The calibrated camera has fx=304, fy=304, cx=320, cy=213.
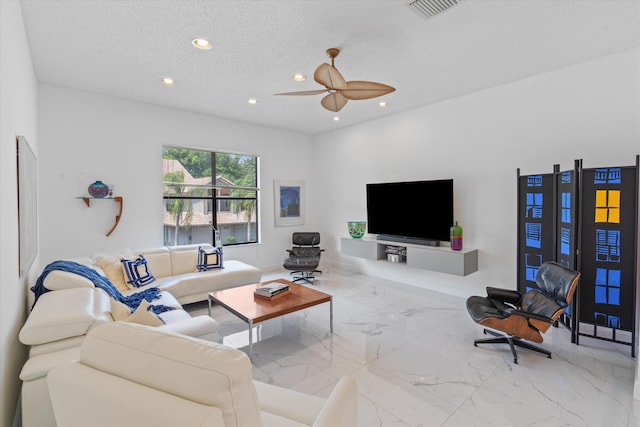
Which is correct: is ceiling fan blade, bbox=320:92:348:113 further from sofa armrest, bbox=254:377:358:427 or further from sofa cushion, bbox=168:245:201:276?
sofa cushion, bbox=168:245:201:276

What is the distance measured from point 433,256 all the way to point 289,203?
3.30 metres

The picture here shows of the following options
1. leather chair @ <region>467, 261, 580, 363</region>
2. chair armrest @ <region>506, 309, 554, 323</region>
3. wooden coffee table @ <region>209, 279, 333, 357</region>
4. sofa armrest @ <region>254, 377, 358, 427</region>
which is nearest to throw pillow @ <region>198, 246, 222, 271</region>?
wooden coffee table @ <region>209, 279, 333, 357</region>

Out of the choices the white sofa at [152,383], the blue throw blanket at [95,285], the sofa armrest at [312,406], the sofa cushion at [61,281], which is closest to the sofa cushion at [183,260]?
the blue throw blanket at [95,285]

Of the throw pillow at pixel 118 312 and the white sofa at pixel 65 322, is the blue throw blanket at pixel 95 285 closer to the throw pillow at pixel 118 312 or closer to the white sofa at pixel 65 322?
the white sofa at pixel 65 322

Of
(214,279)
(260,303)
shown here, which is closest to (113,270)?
(214,279)

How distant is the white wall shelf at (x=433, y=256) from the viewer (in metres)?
4.09

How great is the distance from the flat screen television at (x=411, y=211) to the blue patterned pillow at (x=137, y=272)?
3551 millimetres

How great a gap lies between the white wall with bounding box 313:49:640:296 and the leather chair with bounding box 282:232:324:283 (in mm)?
890

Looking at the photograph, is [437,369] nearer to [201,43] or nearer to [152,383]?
[152,383]

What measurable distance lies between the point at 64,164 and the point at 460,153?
18.2ft

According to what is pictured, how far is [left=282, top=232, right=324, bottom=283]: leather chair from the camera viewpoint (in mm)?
5355

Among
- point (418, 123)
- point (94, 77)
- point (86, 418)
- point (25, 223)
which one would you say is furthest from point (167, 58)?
point (418, 123)

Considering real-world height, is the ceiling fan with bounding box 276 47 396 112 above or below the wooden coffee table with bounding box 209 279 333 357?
above

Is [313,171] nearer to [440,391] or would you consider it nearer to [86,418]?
[440,391]
